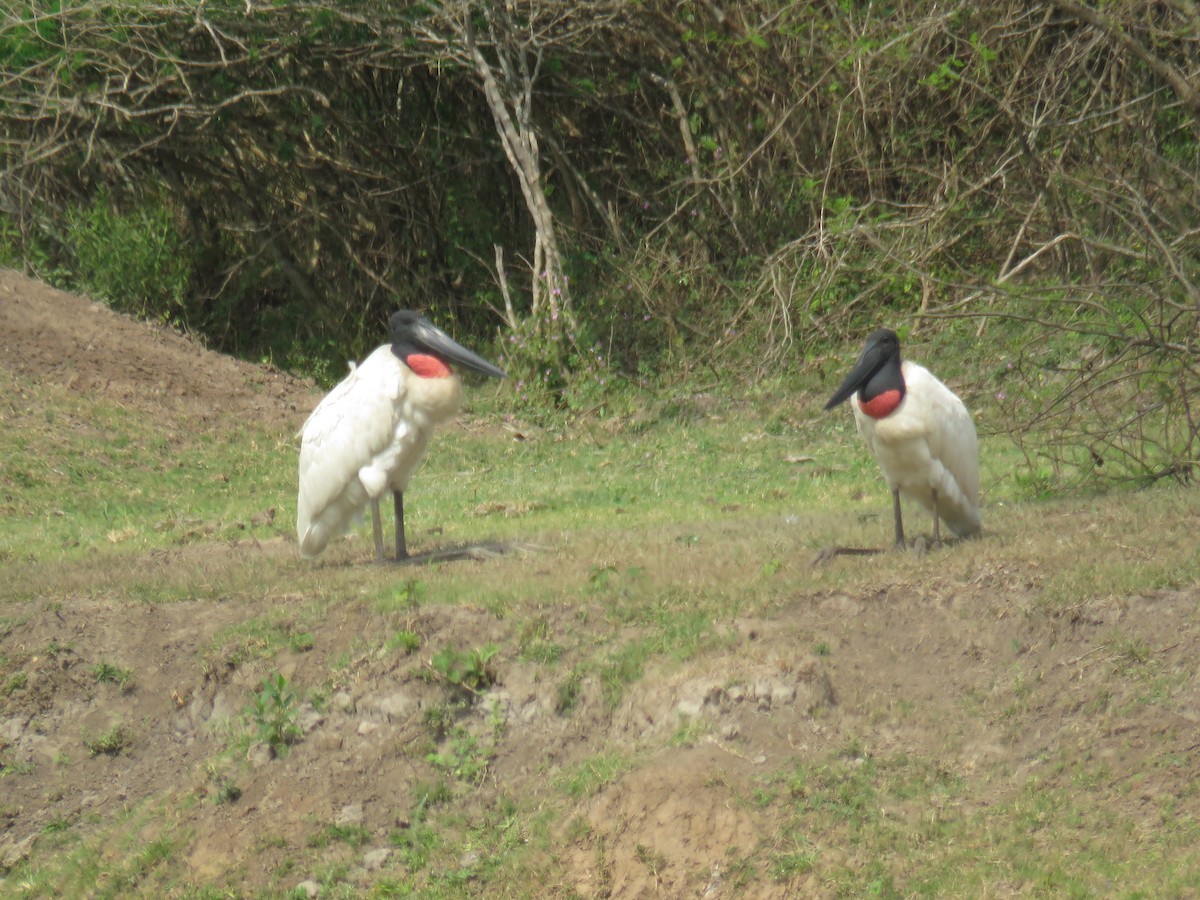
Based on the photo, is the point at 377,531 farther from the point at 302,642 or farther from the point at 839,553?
the point at 839,553

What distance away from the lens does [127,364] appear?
530 inches

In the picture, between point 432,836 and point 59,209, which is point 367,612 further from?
point 59,209

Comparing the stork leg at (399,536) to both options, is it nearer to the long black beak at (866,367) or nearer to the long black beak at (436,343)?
the long black beak at (436,343)

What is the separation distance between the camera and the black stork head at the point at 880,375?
7.07 metres

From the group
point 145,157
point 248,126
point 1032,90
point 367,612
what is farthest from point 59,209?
point 367,612

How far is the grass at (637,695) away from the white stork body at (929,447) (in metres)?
0.32

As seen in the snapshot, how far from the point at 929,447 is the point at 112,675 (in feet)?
12.4

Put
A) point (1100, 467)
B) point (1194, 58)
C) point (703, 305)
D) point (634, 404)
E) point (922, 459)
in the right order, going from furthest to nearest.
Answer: point (703, 305) → point (634, 404) → point (1194, 58) → point (1100, 467) → point (922, 459)

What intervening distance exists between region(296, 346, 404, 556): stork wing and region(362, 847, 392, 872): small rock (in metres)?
2.42

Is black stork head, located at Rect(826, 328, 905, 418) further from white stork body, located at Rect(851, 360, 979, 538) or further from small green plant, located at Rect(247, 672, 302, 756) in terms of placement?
small green plant, located at Rect(247, 672, 302, 756)

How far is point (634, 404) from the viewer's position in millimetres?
12984

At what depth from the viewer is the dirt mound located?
13.1 m

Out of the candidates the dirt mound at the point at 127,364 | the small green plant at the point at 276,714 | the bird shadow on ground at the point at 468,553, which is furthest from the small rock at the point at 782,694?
the dirt mound at the point at 127,364

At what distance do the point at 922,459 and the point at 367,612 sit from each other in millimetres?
2642
